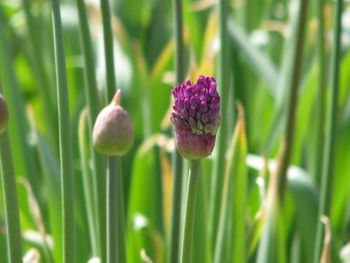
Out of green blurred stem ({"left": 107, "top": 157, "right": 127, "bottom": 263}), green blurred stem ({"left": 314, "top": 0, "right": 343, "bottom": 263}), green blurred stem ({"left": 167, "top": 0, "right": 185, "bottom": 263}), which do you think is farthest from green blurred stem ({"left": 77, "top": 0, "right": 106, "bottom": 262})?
green blurred stem ({"left": 314, "top": 0, "right": 343, "bottom": 263})

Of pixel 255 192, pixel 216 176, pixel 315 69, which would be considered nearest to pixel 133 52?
pixel 315 69

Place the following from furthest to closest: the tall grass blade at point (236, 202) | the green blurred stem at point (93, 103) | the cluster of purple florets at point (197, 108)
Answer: the tall grass blade at point (236, 202)
the green blurred stem at point (93, 103)
the cluster of purple florets at point (197, 108)

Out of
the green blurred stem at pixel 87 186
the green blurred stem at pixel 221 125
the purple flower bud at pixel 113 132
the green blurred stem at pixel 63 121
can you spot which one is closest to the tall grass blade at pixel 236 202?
the green blurred stem at pixel 221 125

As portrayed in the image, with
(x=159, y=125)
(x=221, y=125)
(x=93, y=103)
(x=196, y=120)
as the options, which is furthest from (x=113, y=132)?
(x=159, y=125)

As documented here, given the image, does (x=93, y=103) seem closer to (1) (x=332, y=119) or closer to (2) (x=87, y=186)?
(2) (x=87, y=186)

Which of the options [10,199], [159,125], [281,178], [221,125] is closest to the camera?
[10,199]

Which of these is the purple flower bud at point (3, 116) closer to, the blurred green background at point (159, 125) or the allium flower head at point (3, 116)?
the allium flower head at point (3, 116)

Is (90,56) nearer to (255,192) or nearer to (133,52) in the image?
(255,192)

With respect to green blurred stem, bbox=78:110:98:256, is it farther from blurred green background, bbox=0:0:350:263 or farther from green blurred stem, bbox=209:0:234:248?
green blurred stem, bbox=209:0:234:248
